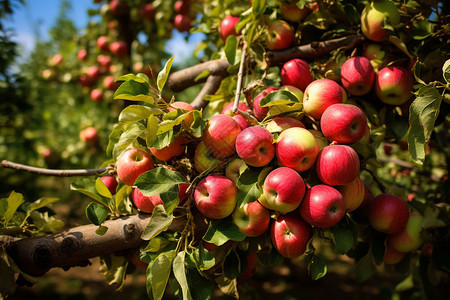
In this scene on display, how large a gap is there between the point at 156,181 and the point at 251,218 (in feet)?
1.02

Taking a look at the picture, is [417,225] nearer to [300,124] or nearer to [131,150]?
[300,124]

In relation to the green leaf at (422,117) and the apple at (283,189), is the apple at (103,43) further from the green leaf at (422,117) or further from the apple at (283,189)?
the green leaf at (422,117)

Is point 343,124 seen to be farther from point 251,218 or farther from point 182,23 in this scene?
point 182,23

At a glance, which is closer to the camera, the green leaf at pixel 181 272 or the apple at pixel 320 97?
the green leaf at pixel 181 272

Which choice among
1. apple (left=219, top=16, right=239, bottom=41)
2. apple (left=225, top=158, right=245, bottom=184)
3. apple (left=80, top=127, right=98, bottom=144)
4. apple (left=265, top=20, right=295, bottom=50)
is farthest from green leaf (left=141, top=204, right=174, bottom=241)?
apple (left=80, top=127, right=98, bottom=144)

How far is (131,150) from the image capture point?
1062 millimetres

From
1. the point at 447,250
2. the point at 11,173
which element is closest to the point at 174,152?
the point at 447,250

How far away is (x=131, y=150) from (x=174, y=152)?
0.49ft

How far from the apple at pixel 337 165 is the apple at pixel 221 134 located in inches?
10.9

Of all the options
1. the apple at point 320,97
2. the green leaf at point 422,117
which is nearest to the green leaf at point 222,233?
the apple at point 320,97

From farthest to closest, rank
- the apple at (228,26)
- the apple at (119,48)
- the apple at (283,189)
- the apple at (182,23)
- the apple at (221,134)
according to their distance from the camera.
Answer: the apple at (119,48), the apple at (182,23), the apple at (228,26), the apple at (221,134), the apple at (283,189)

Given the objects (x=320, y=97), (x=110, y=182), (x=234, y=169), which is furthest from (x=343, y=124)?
(x=110, y=182)

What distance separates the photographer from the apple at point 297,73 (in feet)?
3.91

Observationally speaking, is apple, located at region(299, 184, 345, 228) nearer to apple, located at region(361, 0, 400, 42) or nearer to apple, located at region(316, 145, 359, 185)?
apple, located at region(316, 145, 359, 185)
